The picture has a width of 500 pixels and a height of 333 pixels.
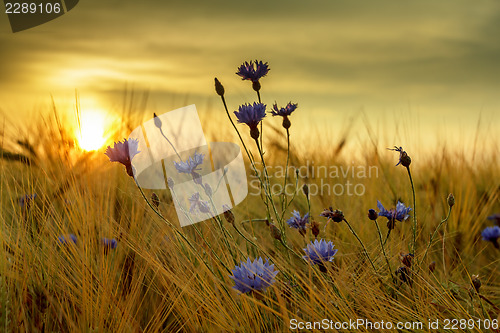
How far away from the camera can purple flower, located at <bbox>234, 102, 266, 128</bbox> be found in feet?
4.20

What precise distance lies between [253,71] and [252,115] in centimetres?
14

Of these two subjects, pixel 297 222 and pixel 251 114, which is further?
pixel 297 222

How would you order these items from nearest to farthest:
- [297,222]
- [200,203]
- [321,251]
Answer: [321,251] → [200,203] → [297,222]

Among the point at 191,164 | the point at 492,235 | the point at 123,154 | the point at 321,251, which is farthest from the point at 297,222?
the point at 492,235

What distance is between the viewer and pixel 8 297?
1.18 metres

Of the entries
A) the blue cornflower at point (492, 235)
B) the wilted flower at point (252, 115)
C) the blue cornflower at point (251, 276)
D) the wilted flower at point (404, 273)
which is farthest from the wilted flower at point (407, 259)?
the blue cornflower at point (492, 235)

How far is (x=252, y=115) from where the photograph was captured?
128 centimetres

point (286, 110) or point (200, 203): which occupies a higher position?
point (286, 110)

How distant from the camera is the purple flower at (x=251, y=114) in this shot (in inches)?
50.4

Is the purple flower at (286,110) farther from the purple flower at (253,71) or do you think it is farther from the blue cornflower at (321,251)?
the blue cornflower at (321,251)

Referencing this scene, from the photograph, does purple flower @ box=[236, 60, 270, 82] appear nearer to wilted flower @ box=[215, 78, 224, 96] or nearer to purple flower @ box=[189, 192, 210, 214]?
wilted flower @ box=[215, 78, 224, 96]

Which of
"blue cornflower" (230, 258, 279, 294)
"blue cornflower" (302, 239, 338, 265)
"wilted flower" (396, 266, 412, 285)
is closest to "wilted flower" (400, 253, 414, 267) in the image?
"wilted flower" (396, 266, 412, 285)

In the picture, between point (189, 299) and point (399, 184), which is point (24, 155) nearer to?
point (189, 299)

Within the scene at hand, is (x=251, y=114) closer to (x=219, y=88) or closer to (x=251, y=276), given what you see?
(x=219, y=88)
